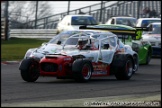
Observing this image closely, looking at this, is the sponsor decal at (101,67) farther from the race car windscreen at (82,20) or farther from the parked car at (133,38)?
the race car windscreen at (82,20)

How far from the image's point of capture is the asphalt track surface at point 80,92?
9695mm

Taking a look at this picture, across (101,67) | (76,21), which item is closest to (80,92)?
(101,67)

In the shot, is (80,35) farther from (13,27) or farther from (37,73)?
(13,27)

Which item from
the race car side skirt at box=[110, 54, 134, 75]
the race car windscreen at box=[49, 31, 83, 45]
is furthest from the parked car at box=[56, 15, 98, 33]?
the race car side skirt at box=[110, 54, 134, 75]

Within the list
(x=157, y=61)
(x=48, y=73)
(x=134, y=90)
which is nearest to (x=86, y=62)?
(x=48, y=73)

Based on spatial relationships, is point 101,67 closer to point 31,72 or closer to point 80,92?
point 31,72

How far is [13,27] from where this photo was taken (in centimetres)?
4441

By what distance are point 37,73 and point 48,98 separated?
3484 millimetres

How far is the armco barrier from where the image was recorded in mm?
40409

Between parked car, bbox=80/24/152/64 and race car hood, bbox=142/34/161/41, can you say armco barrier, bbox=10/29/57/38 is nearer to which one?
race car hood, bbox=142/34/161/41

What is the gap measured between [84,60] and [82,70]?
264 mm

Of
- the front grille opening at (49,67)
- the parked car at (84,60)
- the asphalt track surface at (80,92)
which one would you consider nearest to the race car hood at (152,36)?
the asphalt track surface at (80,92)

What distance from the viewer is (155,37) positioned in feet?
83.3

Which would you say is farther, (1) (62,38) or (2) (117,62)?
(1) (62,38)
